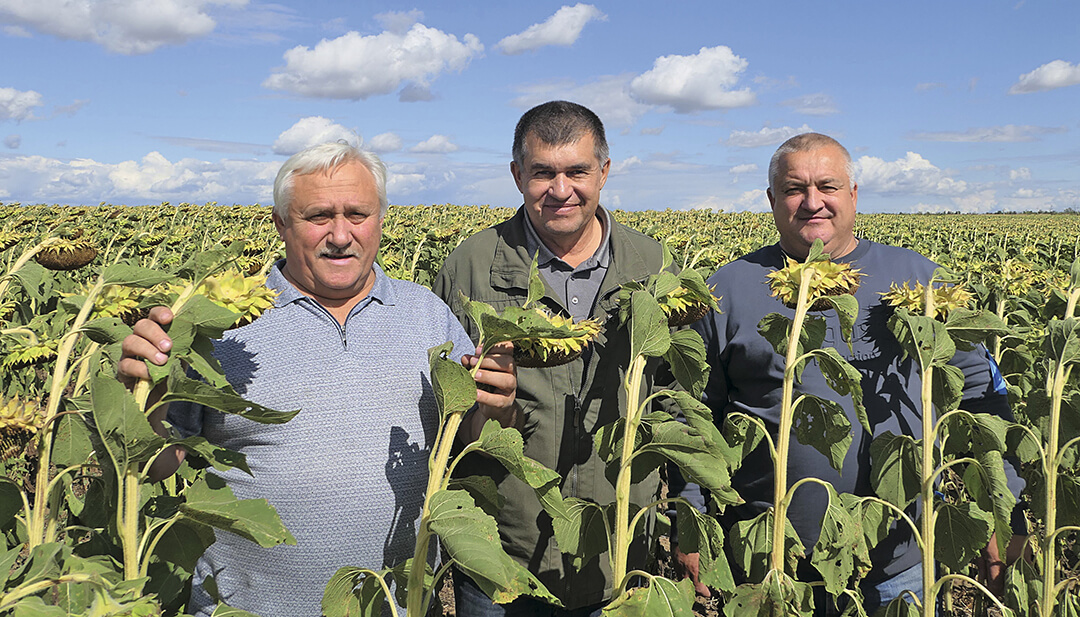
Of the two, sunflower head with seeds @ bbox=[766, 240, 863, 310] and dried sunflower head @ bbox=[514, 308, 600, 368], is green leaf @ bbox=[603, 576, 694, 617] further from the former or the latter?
sunflower head with seeds @ bbox=[766, 240, 863, 310]

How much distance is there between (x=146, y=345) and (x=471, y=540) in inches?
29.3

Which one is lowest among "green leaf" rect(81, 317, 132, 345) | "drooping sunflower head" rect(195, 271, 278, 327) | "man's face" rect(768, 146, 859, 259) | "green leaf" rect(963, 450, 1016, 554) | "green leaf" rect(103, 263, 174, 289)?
"green leaf" rect(963, 450, 1016, 554)

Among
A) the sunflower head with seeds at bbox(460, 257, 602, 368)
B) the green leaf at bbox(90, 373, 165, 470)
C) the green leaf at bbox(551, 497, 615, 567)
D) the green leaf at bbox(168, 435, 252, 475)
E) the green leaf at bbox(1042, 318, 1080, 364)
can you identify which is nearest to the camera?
the green leaf at bbox(90, 373, 165, 470)

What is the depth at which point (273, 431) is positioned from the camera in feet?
7.00

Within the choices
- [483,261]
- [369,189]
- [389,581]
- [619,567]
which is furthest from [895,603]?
[369,189]

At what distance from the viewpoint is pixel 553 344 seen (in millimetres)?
1779

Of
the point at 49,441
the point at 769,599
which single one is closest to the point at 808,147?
the point at 769,599

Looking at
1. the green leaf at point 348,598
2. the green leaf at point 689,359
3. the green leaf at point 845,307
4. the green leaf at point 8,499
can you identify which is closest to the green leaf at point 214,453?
the green leaf at point 348,598

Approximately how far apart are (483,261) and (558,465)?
0.84m

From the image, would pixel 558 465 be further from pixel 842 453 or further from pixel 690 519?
pixel 842 453

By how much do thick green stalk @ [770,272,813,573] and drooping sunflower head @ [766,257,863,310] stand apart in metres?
0.02

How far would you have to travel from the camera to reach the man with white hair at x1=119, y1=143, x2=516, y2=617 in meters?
2.14

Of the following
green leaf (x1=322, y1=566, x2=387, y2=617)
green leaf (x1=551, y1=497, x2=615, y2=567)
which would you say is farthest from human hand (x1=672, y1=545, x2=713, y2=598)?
green leaf (x1=322, y1=566, x2=387, y2=617)

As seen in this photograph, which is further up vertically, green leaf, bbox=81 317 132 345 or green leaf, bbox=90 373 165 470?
green leaf, bbox=81 317 132 345
